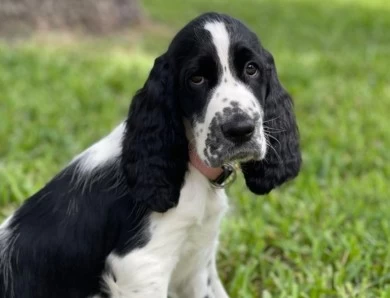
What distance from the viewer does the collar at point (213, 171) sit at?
3.44m

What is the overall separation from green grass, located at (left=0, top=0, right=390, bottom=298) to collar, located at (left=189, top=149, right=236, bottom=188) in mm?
1063

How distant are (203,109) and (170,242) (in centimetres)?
66

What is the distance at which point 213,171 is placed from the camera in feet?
11.4

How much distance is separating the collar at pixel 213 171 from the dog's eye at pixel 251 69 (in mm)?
439

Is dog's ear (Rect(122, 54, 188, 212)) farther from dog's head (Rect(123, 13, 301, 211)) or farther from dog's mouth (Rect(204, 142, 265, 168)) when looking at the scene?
dog's mouth (Rect(204, 142, 265, 168))

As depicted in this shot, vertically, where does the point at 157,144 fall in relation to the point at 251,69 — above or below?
below

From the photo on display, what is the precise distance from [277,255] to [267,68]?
1859mm

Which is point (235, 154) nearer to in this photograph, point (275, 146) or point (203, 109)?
point (203, 109)

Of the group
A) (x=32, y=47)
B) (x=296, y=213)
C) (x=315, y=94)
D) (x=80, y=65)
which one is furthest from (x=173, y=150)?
(x=32, y=47)

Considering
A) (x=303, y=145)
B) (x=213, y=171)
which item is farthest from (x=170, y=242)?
(x=303, y=145)

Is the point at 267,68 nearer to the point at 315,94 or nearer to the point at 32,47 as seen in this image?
the point at 315,94

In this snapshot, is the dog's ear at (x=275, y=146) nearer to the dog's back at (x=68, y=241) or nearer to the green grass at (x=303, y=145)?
the dog's back at (x=68, y=241)

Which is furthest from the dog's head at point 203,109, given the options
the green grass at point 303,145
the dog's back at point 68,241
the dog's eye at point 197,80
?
the green grass at point 303,145

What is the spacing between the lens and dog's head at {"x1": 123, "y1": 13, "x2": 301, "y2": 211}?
317 centimetres
